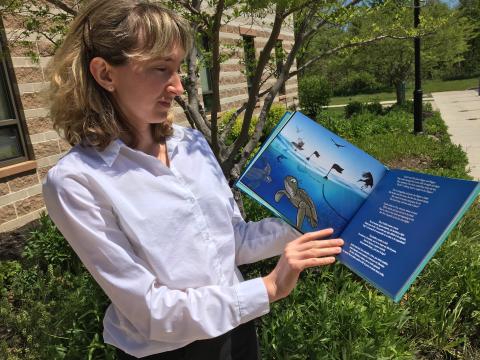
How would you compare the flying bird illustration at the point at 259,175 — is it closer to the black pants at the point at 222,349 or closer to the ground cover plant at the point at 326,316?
the black pants at the point at 222,349

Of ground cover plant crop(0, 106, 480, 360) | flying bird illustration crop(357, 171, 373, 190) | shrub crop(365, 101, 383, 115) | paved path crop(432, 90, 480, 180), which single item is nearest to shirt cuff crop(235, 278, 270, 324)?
flying bird illustration crop(357, 171, 373, 190)

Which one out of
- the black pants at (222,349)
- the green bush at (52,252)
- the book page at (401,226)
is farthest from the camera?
the green bush at (52,252)

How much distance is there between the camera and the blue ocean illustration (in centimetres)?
147

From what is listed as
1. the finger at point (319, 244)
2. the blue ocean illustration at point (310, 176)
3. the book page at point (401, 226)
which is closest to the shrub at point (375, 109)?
the blue ocean illustration at point (310, 176)

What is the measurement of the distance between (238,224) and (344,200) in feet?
1.36

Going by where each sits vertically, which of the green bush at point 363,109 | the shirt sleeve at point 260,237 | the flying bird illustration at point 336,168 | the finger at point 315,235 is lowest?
the green bush at point 363,109

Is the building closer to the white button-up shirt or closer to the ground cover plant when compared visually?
the ground cover plant

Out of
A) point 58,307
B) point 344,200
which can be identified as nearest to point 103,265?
point 344,200

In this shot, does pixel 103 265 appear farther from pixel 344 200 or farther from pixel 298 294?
pixel 298 294

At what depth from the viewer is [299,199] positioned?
148 centimetres

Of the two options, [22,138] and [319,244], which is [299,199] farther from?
[22,138]

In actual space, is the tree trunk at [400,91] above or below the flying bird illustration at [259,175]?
below

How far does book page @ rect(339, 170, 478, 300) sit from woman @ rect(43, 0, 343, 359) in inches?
4.2

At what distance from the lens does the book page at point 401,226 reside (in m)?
1.25
